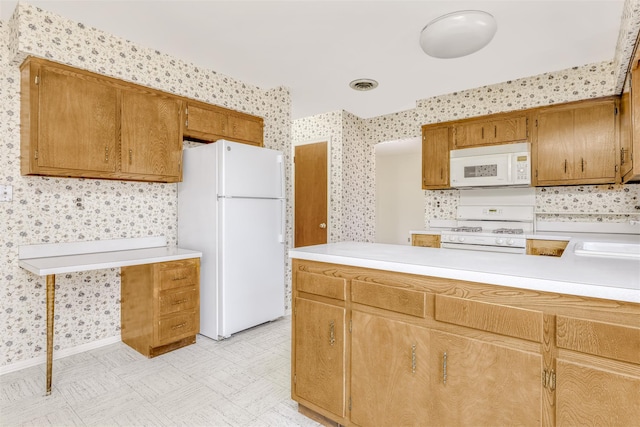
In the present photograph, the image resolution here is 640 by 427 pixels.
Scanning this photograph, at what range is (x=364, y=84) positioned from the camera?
12.0 feet

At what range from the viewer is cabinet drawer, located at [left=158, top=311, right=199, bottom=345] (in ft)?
8.64

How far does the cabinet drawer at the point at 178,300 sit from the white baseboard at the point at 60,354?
706 millimetres

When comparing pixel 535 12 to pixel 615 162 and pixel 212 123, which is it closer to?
pixel 615 162

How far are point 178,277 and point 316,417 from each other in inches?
A: 62.5

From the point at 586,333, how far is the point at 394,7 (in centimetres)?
224

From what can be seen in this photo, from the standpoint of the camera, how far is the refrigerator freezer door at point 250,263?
2.93m

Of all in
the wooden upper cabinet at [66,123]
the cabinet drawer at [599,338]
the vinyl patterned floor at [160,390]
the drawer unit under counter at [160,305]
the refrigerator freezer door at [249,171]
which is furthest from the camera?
the refrigerator freezer door at [249,171]

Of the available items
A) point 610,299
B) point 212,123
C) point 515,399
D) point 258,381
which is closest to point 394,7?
point 212,123

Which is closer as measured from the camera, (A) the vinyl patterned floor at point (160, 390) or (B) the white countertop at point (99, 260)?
(A) the vinyl patterned floor at point (160, 390)

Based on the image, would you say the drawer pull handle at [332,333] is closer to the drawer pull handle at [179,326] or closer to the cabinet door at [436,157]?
the drawer pull handle at [179,326]

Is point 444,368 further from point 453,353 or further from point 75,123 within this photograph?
point 75,123

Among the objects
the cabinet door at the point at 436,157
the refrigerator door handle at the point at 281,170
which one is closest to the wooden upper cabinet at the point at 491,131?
the cabinet door at the point at 436,157

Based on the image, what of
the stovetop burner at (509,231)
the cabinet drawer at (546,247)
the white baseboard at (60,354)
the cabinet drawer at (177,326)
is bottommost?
the white baseboard at (60,354)

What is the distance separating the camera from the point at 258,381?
2.27 m
